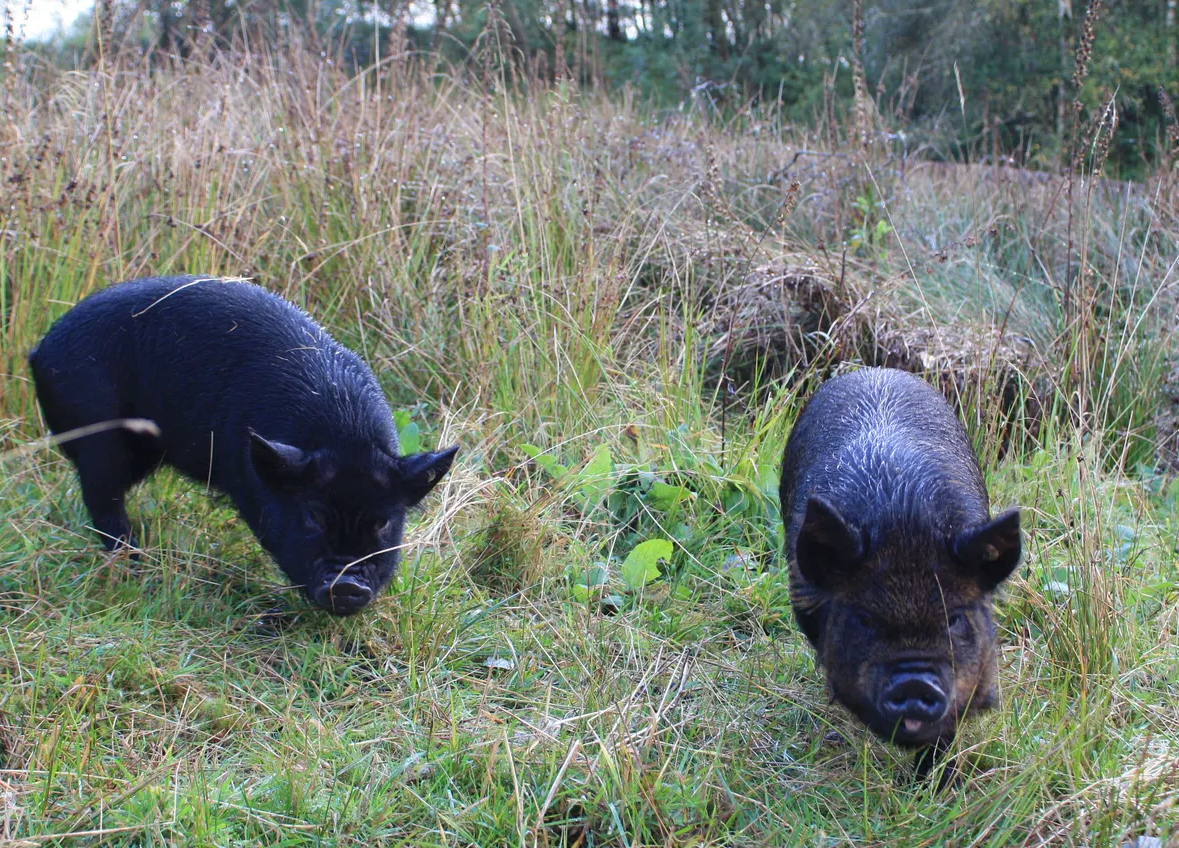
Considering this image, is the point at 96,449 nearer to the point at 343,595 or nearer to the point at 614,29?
the point at 343,595

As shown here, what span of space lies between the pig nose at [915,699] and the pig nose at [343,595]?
187 cm

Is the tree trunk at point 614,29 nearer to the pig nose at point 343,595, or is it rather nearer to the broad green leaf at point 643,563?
the broad green leaf at point 643,563

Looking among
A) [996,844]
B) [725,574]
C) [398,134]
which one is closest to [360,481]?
[725,574]

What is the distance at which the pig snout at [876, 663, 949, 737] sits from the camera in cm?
297

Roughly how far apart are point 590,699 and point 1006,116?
1449 centimetres

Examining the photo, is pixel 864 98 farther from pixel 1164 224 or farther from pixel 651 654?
pixel 651 654

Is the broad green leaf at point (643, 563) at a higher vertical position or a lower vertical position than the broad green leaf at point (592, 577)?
higher

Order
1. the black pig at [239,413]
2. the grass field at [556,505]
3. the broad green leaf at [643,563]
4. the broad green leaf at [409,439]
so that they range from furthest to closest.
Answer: the broad green leaf at [409,439] → the broad green leaf at [643,563] → the black pig at [239,413] → the grass field at [556,505]

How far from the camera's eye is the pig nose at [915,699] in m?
2.97

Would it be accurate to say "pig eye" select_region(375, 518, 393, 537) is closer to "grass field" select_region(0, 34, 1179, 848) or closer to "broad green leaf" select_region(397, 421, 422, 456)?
"grass field" select_region(0, 34, 1179, 848)

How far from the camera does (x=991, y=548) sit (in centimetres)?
310

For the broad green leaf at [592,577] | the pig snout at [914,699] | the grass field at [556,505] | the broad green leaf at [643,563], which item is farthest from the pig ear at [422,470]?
the pig snout at [914,699]

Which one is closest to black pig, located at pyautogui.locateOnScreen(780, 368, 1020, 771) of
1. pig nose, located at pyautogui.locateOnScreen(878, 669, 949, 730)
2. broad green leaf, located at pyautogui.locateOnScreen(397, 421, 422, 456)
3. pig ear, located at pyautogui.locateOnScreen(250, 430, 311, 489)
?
pig nose, located at pyautogui.locateOnScreen(878, 669, 949, 730)

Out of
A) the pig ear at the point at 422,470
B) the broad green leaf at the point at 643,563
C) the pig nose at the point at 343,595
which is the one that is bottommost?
the broad green leaf at the point at 643,563
